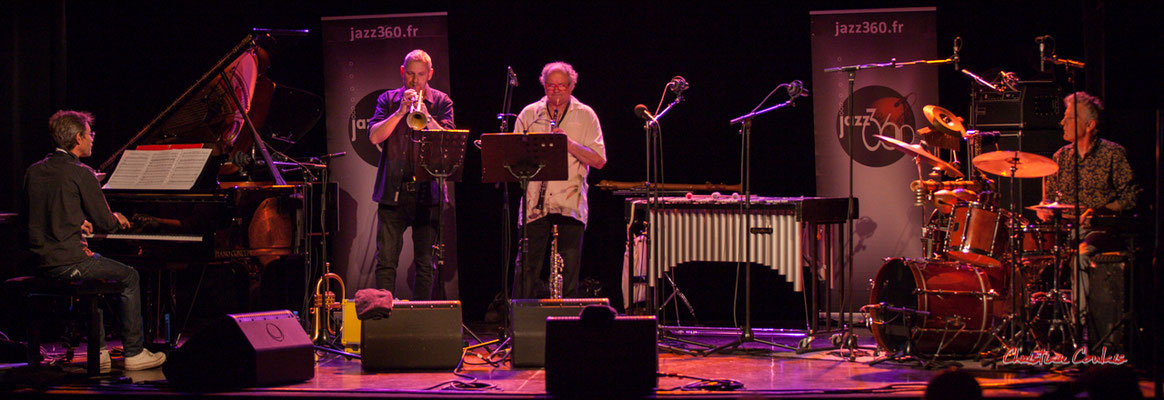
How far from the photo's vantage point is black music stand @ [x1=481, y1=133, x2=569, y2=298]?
210 inches

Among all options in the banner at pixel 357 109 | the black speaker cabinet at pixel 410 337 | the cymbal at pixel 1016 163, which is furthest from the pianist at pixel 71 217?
the cymbal at pixel 1016 163

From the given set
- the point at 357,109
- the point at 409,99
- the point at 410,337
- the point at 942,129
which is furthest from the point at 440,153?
the point at 942,129

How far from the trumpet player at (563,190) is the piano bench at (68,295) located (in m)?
2.41

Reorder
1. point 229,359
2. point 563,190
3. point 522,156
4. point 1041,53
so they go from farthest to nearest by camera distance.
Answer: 1. point 1041,53
2. point 563,190
3. point 522,156
4. point 229,359

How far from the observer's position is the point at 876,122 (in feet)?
23.2

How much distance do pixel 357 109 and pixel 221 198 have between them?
1.96 metres

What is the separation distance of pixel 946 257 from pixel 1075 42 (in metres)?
2.54

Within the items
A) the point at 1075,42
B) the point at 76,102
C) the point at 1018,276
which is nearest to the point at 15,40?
the point at 76,102

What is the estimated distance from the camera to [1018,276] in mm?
5633

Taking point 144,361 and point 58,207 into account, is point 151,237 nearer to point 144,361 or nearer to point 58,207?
point 58,207

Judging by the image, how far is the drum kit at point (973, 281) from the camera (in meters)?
5.34

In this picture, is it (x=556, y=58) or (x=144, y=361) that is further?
(x=556, y=58)

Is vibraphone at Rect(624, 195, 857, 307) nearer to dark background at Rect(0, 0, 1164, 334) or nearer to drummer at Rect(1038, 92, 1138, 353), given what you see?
dark background at Rect(0, 0, 1164, 334)

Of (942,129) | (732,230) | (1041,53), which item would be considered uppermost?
(1041,53)
